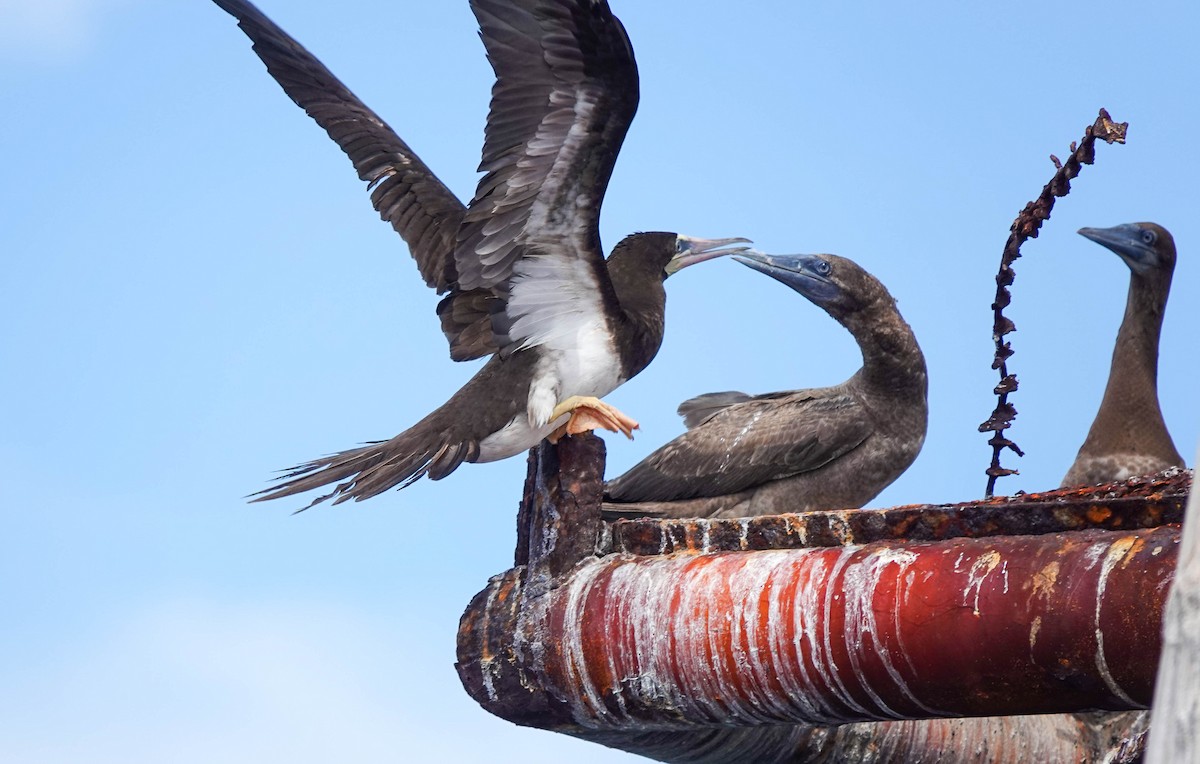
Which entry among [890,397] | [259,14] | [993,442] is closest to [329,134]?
[259,14]

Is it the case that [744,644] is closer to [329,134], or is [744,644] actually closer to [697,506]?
[697,506]

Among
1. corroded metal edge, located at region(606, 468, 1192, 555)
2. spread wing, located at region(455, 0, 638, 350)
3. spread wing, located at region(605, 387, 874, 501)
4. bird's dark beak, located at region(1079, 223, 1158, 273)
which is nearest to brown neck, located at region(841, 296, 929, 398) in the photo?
spread wing, located at region(605, 387, 874, 501)

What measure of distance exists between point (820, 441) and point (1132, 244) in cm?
189

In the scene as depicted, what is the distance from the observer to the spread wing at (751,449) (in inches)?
276

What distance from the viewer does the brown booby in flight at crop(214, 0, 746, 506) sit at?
4980mm

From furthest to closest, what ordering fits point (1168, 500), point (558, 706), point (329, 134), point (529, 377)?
point (329, 134) < point (529, 377) < point (558, 706) < point (1168, 500)

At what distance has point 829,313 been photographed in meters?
7.29

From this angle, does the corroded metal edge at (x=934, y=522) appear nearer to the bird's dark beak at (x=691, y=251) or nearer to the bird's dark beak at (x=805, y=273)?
the bird's dark beak at (x=691, y=251)

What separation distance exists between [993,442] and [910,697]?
2.32m

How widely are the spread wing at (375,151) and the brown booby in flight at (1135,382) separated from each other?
3.01 meters

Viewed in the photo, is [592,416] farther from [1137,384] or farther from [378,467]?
[1137,384]

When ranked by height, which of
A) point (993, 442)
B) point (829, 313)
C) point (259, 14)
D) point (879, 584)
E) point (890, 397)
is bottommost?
point (879, 584)

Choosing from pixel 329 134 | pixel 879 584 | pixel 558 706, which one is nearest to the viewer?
pixel 879 584

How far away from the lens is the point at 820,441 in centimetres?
700
